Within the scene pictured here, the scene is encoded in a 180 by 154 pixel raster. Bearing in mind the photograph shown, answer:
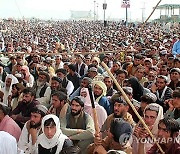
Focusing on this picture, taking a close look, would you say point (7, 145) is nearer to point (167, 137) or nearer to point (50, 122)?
point (50, 122)

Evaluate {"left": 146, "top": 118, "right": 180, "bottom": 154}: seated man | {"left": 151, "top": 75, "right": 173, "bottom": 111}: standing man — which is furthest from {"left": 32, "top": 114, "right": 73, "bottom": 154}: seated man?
{"left": 151, "top": 75, "right": 173, "bottom": 111}: standing man

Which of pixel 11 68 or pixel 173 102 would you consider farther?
pixel 11 68

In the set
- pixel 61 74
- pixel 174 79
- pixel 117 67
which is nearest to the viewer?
pixel 174 79

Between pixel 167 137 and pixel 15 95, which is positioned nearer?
pixel 167 137

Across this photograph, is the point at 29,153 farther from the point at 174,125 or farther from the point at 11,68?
the point at 11,68

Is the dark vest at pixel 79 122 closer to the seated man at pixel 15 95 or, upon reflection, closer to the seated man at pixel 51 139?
the seated man at pixel 51 139

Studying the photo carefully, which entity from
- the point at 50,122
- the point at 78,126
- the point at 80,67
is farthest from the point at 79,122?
the point at 80,67

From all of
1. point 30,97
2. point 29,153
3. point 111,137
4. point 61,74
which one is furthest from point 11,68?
point 111,137

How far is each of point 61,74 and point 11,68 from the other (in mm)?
2105

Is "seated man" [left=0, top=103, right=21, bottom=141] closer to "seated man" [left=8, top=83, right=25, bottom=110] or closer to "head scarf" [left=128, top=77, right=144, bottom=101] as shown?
"seated man" [left=8, top=83, right=25, bottom=110]

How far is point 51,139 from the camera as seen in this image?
316 cm

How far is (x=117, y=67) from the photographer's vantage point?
21.2ft

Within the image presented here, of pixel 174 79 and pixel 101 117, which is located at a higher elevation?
pixel 174 79

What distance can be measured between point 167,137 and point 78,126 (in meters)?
1.19
